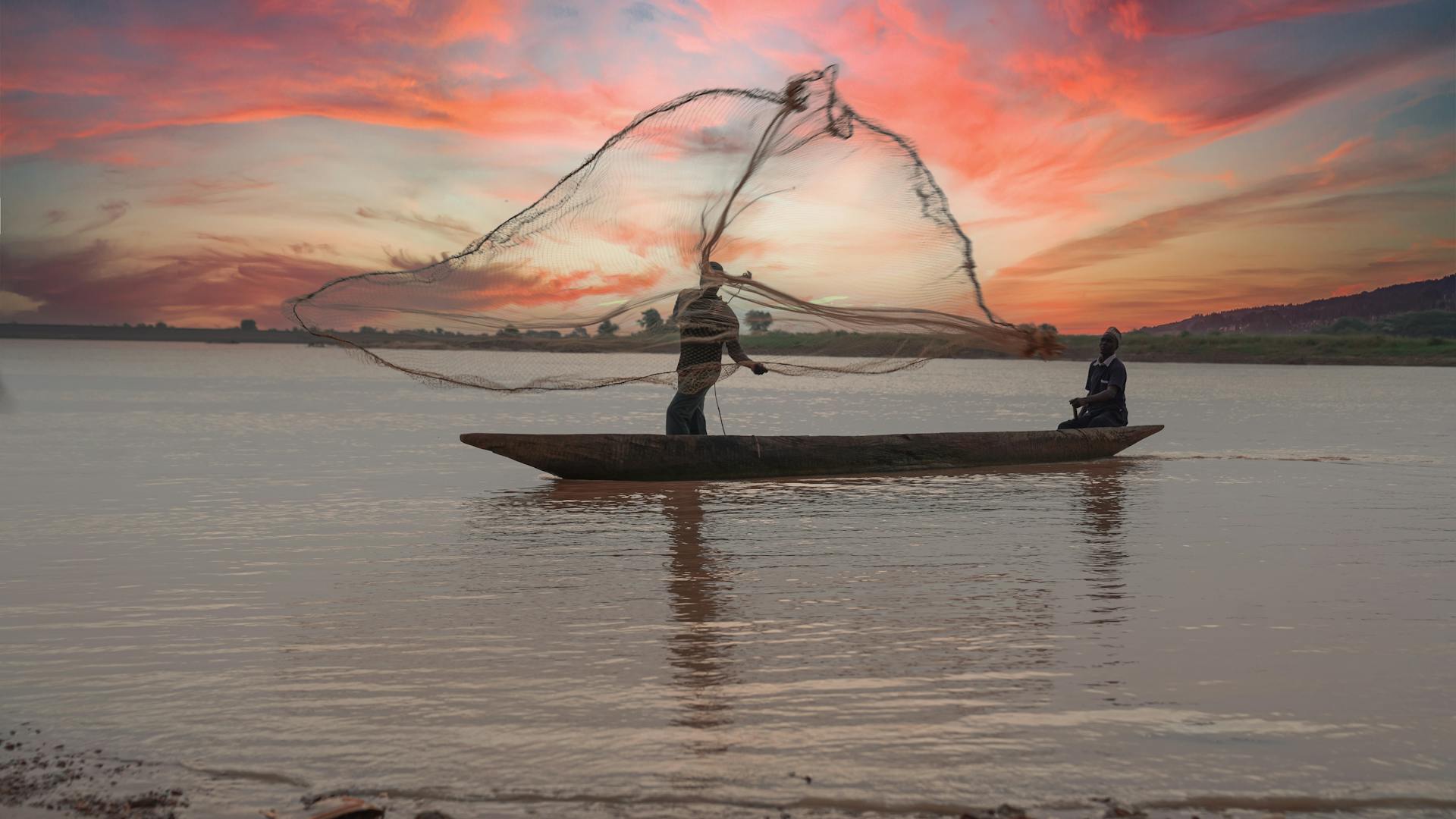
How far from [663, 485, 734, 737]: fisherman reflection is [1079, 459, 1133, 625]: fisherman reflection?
1.84 m

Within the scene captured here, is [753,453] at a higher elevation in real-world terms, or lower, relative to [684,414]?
lower

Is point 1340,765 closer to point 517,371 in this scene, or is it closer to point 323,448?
point 517,371

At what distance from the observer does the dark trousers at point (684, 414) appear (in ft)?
34.7

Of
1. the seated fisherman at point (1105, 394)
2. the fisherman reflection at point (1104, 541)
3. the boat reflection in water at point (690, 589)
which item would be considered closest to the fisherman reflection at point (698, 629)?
the boat reflection in water at point (690, 589)

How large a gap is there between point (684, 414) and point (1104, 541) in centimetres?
438

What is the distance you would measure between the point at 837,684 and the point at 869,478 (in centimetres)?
697

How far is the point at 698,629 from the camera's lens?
5.05m

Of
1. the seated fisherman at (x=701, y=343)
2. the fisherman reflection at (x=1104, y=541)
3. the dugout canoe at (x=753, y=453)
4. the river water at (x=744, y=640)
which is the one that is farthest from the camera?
the dugout canoe at (x=753, y=453)

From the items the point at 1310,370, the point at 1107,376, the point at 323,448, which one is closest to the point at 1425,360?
the point at 1310,370

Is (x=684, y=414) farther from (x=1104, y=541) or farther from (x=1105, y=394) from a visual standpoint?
(x=1105, y=394)

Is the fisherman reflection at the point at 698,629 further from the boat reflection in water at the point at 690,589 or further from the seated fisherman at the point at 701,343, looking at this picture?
the seated fisherman at the point at 701,343

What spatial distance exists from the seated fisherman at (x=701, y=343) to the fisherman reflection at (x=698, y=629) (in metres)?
1.71

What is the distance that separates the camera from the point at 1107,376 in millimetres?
12266

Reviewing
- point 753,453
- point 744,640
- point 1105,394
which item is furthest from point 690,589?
point 1105,394
